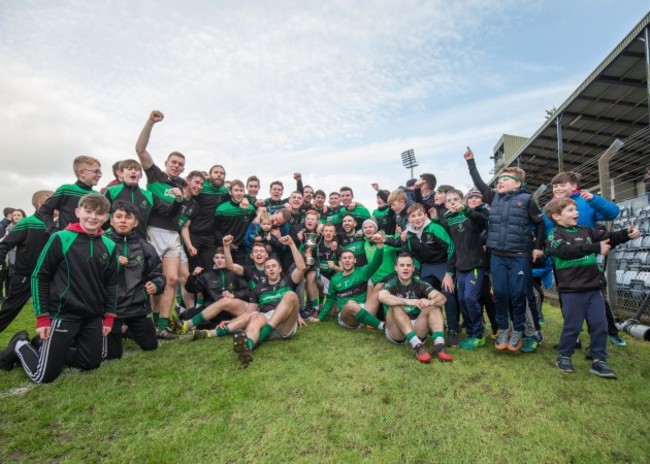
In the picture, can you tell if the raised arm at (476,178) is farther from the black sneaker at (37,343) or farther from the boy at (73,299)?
the black sneaker at (37,343)

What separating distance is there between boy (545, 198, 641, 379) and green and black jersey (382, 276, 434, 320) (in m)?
1.40

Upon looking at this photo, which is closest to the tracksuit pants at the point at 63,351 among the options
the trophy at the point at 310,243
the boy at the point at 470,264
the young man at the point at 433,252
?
the trophy at the point at 310,243

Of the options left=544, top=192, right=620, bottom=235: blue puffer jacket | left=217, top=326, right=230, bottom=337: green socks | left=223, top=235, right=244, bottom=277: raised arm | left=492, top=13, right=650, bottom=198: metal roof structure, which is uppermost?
left=492, top=13, right=650, bottom=198: metal roof structure

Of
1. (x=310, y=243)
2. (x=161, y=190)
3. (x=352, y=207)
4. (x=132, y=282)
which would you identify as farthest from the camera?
(x=352, y=207)

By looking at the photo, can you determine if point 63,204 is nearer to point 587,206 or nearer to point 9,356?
point 9,356

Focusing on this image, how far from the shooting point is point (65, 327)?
343 cm

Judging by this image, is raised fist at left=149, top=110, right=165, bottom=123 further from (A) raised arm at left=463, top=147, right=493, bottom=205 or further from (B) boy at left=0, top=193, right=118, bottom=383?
(A) raised arm at left=463, top=147, right=493, bottom=205

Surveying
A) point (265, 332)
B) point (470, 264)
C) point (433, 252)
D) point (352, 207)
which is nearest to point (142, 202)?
point (265, 332)

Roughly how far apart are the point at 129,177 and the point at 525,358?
17.3 ft

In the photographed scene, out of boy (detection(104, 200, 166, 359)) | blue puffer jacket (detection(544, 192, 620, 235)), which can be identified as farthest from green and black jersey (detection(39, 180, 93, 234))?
blue puffer jacket (detection(544, 192, 620, 235))

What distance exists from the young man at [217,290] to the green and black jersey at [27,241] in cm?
201

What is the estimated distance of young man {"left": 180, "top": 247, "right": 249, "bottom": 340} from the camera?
5.12 meters

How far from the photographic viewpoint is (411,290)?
175 inches

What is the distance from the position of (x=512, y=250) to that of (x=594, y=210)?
109 centimetres
